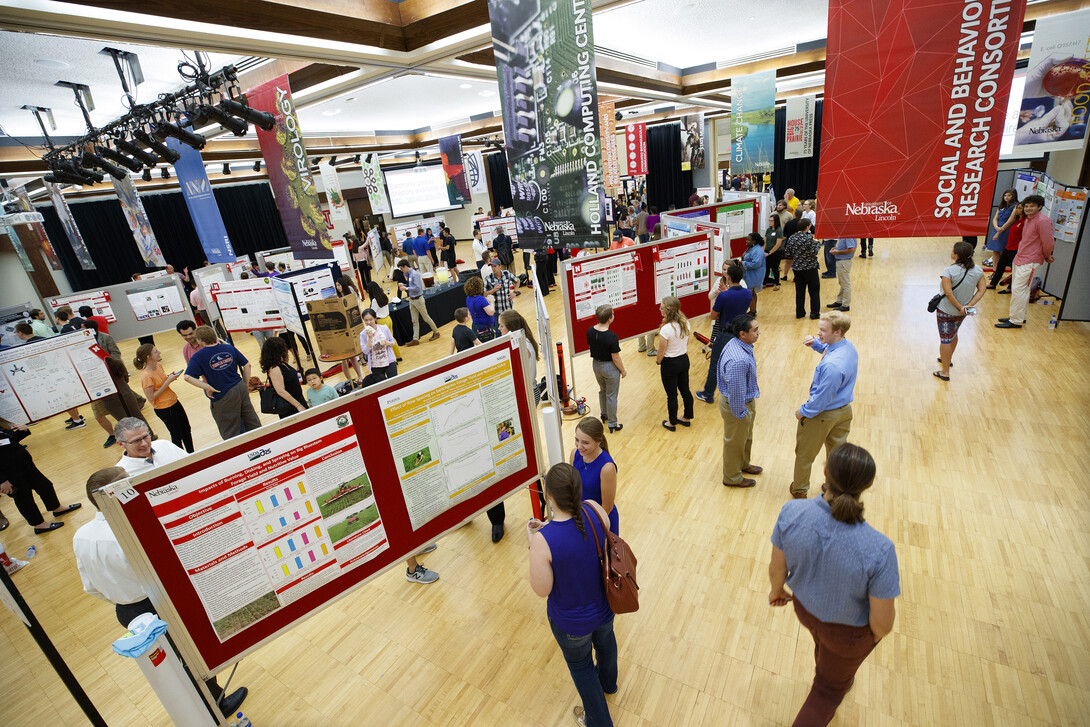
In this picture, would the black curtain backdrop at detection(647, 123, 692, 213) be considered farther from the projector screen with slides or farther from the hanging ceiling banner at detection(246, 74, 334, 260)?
the hanging ceiling banner at detection(246, 74, 334, 260)

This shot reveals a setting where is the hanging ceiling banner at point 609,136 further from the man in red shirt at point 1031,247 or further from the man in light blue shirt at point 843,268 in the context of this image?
the man in red shirt at point 1031,247

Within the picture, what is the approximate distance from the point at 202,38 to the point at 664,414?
5051 millimetres

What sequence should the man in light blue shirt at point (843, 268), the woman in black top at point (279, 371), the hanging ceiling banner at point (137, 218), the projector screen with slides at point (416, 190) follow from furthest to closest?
the projector screen with slides at point (416, 190), the hanging ceiling banner at point (137, 218), the man in light blue shirt at point (843, 268), the woman in black top at point (279, 371)

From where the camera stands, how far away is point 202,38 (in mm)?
2789

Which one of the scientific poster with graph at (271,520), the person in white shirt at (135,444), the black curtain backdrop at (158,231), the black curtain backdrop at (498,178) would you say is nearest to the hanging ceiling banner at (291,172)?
the person in white shirt at (135,444)

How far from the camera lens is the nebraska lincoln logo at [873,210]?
2.53m

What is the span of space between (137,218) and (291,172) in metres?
6.21

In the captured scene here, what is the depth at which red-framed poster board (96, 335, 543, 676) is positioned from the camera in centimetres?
183

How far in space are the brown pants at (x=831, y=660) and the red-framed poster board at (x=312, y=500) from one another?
5.91 ft

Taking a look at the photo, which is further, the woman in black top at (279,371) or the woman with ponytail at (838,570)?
the woman in black top at (279,371)

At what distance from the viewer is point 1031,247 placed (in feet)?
20.0

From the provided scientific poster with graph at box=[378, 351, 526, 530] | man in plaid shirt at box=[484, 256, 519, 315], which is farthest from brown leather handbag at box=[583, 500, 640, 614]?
man in plaid shirt at box=[484, 256, 519, 315]

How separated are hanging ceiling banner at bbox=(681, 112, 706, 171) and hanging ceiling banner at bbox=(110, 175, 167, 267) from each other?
1556 cm

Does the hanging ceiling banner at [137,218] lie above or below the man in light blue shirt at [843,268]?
above
